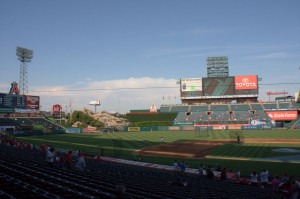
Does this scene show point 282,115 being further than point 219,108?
No

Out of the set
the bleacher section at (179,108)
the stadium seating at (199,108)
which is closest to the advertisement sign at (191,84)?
the stadium seating at (199,108)

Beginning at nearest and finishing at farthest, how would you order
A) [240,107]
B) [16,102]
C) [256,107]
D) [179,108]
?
[16,102], [256,107], [240,107], [179,108]

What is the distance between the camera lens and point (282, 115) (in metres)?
95.8

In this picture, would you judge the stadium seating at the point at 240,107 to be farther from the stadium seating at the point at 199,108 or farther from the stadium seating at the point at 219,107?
the stadium seating at the point at 199,108

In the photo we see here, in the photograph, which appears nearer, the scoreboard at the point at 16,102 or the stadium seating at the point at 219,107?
the scoreboard at the point at 16,102

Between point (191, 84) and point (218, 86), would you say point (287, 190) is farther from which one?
point (191, 84)

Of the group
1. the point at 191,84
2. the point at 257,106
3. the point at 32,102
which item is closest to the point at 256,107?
the point at 257,106

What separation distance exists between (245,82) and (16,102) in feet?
240

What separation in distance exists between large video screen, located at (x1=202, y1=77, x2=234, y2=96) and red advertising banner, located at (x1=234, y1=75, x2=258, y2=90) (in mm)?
1720

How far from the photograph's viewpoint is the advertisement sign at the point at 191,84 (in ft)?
357

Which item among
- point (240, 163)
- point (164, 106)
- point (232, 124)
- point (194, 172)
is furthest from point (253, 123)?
point (194, 172)

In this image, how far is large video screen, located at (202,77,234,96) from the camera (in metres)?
106

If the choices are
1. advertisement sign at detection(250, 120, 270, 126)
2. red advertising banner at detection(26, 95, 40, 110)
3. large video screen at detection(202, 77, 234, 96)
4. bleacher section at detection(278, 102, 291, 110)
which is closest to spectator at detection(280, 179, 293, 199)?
red advertising banner at detection(26, 95, 40, 110)

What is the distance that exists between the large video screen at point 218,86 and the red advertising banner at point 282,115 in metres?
15.5
